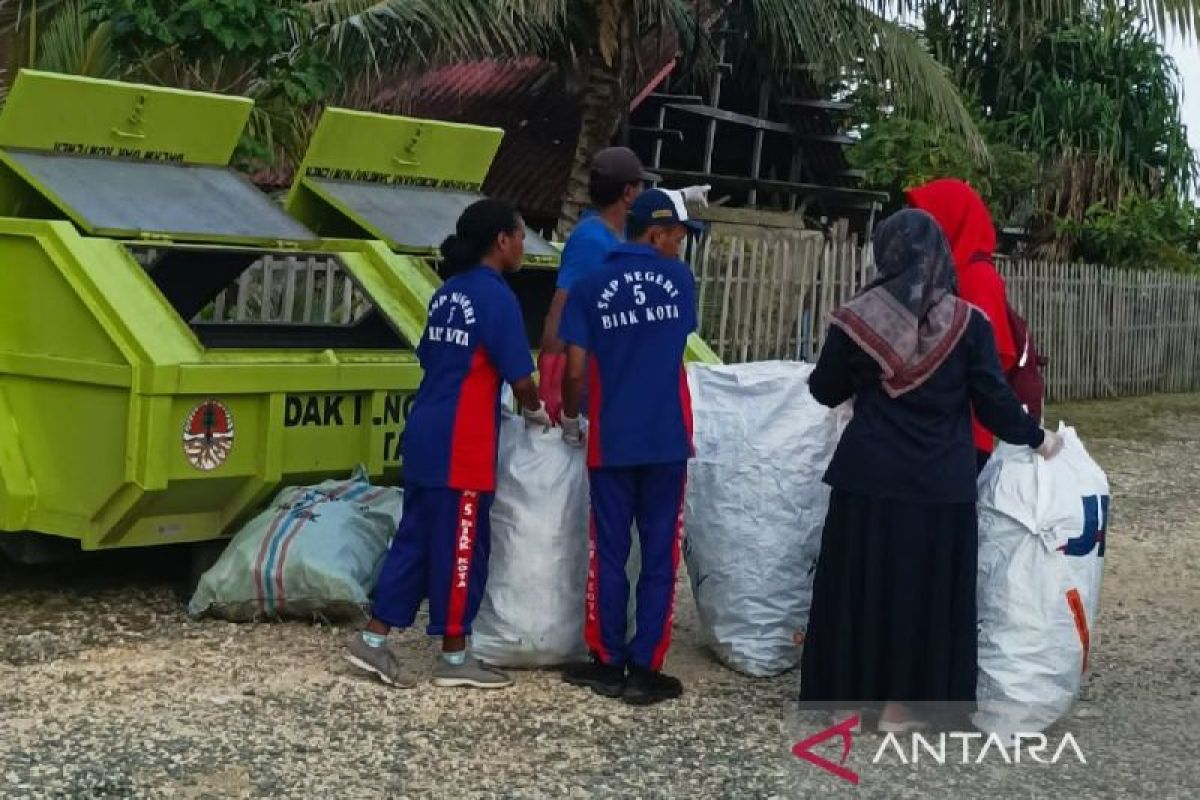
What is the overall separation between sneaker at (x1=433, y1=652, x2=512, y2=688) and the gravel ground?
1.6 inches

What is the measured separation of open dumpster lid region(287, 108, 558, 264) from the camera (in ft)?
23.6

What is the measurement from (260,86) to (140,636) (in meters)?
5.45

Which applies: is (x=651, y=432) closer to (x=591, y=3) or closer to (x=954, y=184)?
(x=954, y=184)

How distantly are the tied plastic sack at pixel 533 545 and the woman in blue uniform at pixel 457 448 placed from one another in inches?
4.2

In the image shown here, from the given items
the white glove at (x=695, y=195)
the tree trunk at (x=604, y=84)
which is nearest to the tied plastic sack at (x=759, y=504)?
the white glove at (x=695, y=195)

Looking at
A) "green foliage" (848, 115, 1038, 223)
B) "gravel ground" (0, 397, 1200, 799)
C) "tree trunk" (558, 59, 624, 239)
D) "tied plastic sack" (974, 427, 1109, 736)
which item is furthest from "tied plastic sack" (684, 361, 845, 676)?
"green foliage" (848, 115, 1038, 223)

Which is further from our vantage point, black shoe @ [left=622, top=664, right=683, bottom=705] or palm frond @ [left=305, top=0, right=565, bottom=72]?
palm frond @ [left=305, top=0, right=565, bottom=72]

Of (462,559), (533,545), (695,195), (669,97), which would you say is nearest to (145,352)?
(462,559)

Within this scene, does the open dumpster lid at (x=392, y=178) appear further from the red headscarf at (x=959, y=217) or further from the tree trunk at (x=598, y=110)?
the tree trunk at (x=598, y=110)

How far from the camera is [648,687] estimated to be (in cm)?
529

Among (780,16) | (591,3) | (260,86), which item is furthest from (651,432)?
(780,16)

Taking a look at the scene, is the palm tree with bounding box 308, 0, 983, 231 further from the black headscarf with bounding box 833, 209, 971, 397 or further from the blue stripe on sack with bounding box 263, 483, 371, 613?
the black headscarf with bounding box 833, 209, 971, 397

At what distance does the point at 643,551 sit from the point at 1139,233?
56.6ft

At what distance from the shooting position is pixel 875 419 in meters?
4.98
